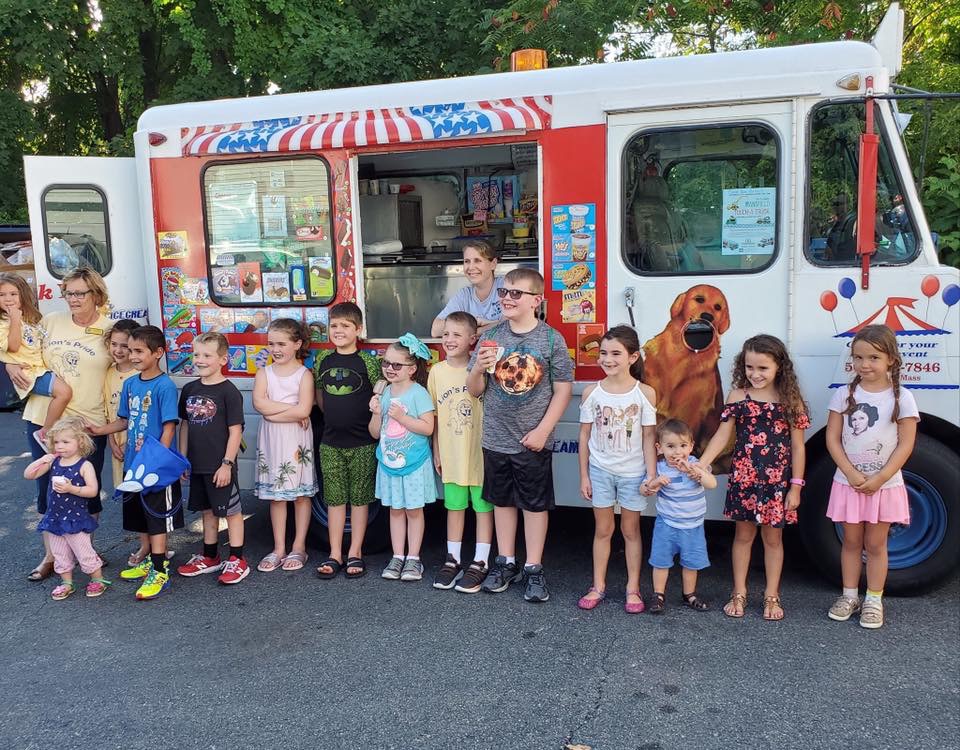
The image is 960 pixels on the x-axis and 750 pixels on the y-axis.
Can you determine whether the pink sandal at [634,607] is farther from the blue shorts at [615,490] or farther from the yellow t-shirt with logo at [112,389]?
the yellow t-shirt with logo at [112,389]

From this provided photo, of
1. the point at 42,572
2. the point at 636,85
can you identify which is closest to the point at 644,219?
the point at 636,85

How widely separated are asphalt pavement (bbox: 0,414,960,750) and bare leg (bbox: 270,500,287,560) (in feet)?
0.74

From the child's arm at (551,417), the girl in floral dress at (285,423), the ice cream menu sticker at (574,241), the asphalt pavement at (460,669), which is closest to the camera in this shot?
the asphalt pavement at (460,669)

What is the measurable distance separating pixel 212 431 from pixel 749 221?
10.1 ft

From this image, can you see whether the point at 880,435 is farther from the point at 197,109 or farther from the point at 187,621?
the point at 197,109

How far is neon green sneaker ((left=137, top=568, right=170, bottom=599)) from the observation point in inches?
181

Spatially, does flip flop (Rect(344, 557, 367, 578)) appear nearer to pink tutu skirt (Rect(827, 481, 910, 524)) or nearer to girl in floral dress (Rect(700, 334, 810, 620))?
girl in floral dress (Rect(700, 334, 810, 620))

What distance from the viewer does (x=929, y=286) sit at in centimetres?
399

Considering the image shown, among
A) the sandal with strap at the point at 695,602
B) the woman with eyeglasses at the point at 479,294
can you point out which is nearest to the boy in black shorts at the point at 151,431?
the woman with eyeglasses at the point at 479,294

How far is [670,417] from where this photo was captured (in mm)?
4344

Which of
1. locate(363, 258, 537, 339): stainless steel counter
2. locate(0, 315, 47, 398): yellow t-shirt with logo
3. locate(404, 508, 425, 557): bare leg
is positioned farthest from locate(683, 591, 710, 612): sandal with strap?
locate(0, 315, 47, 398): yellow t-shirt with logo

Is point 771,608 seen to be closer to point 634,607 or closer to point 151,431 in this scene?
point 634,607

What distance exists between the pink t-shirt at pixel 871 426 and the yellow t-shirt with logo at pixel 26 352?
434 cm

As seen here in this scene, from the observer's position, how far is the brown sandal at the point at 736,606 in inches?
163
